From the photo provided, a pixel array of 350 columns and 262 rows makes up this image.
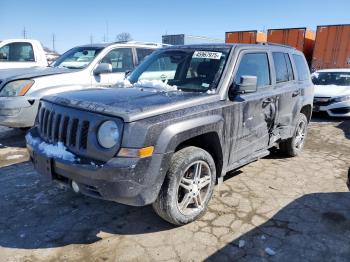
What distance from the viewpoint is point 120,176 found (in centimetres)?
280

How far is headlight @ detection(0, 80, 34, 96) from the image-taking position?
20.0 ft

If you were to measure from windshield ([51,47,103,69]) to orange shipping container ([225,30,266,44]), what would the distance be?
1233cm

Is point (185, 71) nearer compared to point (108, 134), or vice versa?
point (108, 134)

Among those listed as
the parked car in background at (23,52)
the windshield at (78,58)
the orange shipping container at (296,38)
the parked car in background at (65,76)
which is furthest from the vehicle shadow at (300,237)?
the orange shipping container at (296,38)

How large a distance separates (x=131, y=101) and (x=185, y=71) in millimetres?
1172

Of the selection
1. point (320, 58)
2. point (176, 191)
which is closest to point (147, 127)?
point (176, 191)

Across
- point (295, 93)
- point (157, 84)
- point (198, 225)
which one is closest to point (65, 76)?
point (157, 84)

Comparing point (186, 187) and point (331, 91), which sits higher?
point (331, 91)

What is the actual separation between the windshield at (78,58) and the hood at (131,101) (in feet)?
Answer: 12.0

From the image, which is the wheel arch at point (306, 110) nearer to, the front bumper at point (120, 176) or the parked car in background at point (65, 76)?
the parked car in background at point (65, 76)

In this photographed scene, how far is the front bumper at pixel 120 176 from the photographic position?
2.81 meters

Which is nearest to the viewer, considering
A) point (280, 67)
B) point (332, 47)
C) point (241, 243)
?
point (241, 243)

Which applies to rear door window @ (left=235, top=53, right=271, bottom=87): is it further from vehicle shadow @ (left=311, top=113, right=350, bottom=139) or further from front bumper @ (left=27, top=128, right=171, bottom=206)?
vehicle shadow @ (left=311, top=113, right=350, bottom=139)

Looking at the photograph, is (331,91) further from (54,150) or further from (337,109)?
(54,150)
